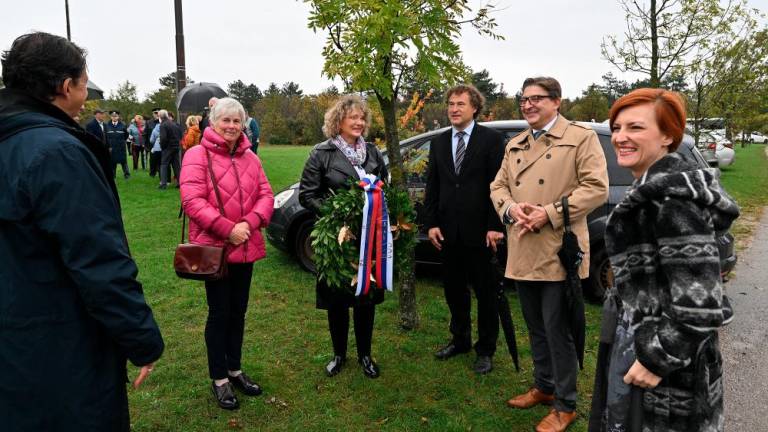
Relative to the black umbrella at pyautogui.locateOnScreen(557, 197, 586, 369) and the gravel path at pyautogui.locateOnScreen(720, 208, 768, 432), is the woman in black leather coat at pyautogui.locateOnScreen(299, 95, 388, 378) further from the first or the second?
the gravel path at pyautogui.locateOnScreen(720, 208, 768, 432)

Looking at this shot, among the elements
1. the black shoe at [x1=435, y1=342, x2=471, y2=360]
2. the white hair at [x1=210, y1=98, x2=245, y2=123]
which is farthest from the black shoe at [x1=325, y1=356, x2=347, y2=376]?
the white hair at [x1=210, y1=98, x2=245, y2=123]

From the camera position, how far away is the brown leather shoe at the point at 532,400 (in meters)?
3.64

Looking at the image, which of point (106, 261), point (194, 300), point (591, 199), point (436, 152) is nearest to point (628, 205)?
point (591, 199)

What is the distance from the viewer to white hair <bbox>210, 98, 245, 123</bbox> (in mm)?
3490

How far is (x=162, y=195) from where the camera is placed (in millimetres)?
12711

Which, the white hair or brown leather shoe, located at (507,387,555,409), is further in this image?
brown leather shoe, located at (507,387,555,409)

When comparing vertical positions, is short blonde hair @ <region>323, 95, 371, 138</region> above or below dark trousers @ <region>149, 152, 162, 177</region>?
above

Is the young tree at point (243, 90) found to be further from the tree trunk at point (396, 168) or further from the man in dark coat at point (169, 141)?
the tree trunk at point (396, 168)

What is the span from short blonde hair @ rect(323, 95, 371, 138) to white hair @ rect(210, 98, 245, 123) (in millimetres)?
653

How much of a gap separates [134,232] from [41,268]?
25.4 feet

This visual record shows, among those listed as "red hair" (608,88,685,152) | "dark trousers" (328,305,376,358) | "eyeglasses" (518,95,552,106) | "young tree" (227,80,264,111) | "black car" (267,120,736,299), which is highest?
"young tree" (227,80,264,111)

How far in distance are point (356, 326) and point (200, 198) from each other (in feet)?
4.95

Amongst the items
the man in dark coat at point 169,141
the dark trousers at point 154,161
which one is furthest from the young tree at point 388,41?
the dark trousers at point 154,161

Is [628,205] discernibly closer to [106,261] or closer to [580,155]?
[580,155]
